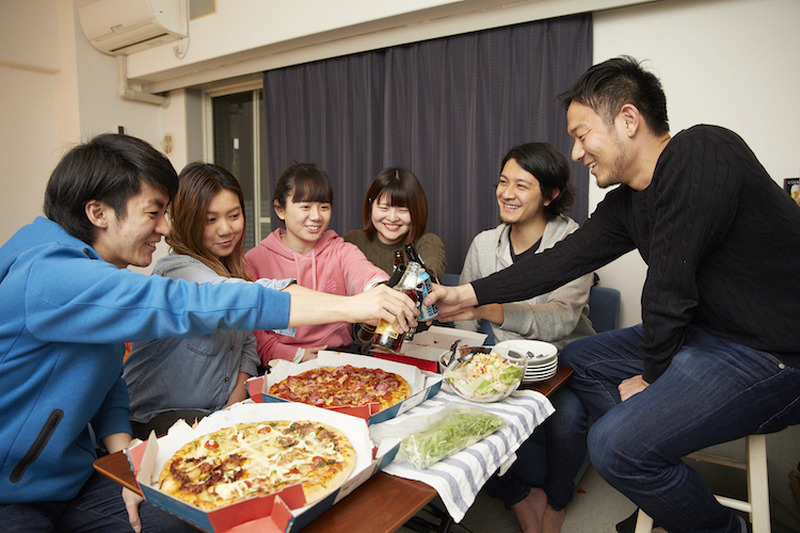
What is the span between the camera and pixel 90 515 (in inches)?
44.1

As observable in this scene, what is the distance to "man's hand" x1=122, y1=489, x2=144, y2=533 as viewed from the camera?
1.06m

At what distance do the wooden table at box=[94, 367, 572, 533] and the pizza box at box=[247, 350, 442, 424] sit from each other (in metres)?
0.17

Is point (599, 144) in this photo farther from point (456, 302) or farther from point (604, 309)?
point (604, 309)

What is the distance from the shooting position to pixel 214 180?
5.40 ft

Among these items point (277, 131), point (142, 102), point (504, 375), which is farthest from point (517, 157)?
point (142, 102)

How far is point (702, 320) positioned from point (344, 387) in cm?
104

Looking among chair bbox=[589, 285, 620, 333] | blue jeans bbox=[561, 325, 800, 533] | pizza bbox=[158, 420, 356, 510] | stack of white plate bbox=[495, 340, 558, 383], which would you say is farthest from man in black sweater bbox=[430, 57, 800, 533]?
chair bbox=[589, 285, 620, 333]

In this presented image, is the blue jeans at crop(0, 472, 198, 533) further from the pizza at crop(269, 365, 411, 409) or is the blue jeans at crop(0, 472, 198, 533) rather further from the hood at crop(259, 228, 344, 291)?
the hood at crop(259, 228, 344, 291)

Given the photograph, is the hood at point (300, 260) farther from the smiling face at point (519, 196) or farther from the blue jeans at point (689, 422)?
the blue jeans at point (689, 422)

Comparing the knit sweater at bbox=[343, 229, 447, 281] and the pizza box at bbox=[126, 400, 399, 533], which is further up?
the knit sweater at bbox=[343, 229, 447, 281]

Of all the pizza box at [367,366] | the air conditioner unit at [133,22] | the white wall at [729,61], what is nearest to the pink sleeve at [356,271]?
the pizza box at [367,366]

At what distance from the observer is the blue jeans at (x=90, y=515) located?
1018 mm

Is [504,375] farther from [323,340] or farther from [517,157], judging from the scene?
[517,157]

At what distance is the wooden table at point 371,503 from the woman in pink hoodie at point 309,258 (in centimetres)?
98
